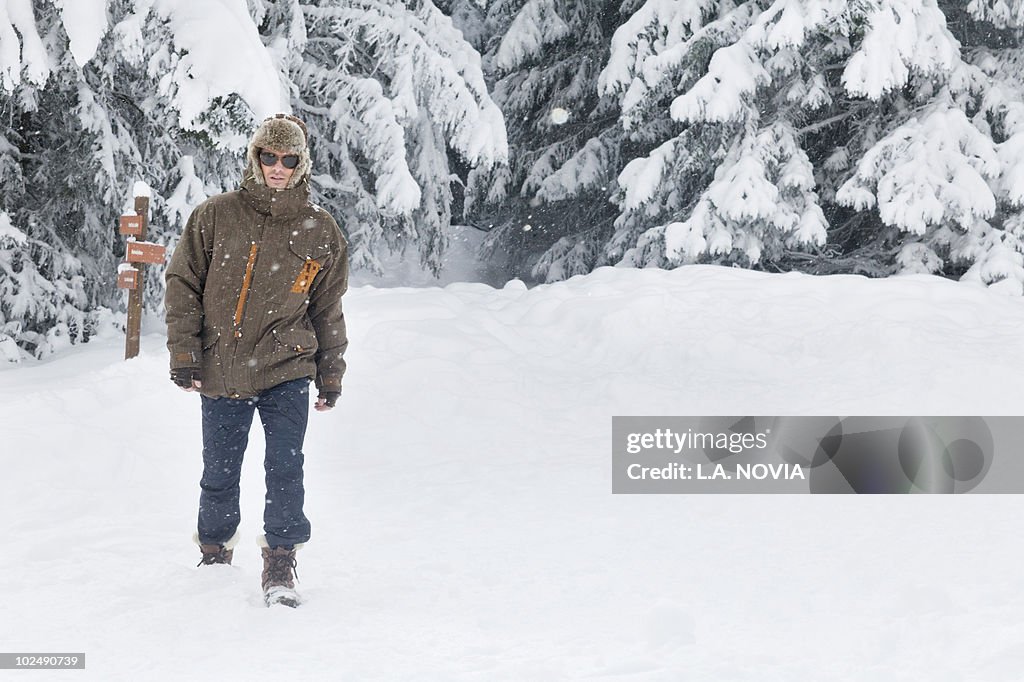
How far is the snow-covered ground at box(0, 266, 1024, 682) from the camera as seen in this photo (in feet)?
10.6

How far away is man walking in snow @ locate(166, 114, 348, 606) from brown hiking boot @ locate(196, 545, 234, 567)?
34cm

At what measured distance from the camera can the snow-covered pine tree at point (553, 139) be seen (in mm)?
15016

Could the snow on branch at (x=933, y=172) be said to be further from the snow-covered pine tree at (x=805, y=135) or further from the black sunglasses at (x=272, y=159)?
the black sunglasses at (x=272, y=159)

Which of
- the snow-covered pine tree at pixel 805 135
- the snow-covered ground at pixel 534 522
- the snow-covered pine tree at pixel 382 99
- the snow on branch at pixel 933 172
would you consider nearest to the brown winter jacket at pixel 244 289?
the snow-covered ground at pixel 534 522

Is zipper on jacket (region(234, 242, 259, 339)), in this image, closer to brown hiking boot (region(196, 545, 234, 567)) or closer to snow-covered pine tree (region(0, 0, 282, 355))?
brown hiking boot (region(196, 545, 234, 567))

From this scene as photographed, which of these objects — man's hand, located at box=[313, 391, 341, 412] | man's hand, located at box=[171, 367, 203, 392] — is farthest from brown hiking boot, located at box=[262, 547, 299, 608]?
man's hand, located at box=[171, 367, 203, 392]

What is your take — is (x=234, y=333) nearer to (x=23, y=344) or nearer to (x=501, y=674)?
(x=501, y=674)

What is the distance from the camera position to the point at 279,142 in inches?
138

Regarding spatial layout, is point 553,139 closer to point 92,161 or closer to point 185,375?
point 92,161

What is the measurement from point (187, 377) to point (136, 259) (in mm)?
4420

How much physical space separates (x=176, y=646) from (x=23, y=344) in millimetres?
7685

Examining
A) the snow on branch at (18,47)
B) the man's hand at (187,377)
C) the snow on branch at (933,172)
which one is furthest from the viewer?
the snow on branch at (933,172)

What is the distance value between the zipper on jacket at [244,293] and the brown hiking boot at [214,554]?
92 cm

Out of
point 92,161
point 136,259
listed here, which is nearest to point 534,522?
point 136,259
